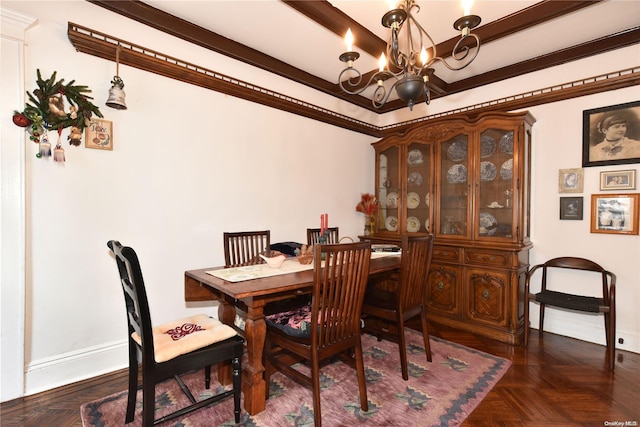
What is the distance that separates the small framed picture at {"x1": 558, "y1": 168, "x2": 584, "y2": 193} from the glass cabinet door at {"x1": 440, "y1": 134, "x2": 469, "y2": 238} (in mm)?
824

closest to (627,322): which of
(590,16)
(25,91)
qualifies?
(590,16)

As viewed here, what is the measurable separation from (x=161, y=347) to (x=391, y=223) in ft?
10.0

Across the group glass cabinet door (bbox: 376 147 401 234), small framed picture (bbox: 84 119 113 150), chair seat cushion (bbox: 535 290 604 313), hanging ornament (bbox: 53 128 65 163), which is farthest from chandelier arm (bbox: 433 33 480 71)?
hanging ornament (bbox: 53 128 65 163)

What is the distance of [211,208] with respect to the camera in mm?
2672

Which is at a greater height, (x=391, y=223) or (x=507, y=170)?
(x=507, y=170)

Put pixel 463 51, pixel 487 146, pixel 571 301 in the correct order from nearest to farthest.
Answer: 1. pixel 571 301
2. pixel 463 51
3. pixel 487 146

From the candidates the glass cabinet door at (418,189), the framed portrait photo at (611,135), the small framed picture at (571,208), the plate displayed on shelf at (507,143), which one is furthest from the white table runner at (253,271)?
the framed portrait photo at (611,135)

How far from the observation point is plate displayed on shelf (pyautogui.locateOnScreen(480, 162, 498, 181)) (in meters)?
3.07

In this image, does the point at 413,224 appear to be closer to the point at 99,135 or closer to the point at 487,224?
the point at 487,224

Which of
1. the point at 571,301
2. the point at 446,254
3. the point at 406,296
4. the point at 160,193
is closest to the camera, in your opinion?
the point at 406,296

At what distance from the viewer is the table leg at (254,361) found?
1.65 m

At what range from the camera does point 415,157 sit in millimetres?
3678

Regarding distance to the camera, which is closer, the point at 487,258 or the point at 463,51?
the point at 463,51

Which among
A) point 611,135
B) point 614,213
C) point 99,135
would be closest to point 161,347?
point 99,135
